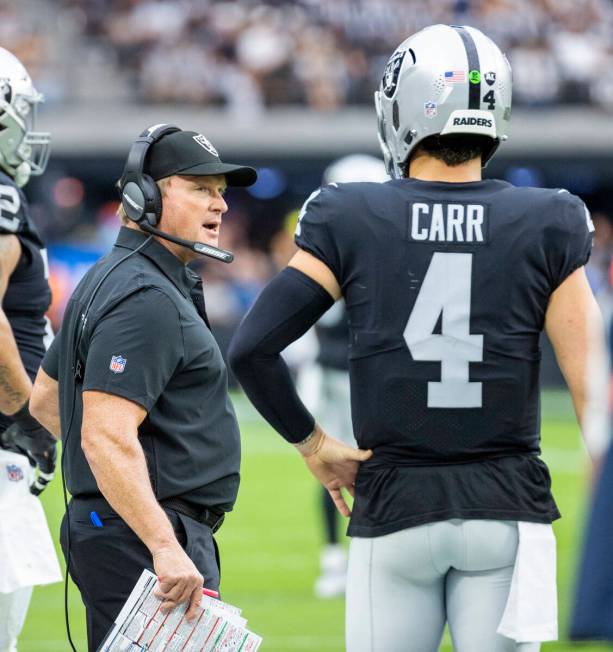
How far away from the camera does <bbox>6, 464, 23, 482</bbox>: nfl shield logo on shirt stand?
14.2ft

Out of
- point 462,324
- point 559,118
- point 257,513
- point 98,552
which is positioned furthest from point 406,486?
point 559,118

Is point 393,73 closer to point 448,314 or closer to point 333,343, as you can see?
point 448,314

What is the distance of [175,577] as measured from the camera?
3172 millimetres

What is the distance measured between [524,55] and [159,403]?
21.1m

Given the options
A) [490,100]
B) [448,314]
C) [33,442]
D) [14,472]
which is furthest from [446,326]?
[14,472]

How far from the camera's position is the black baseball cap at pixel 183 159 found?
3.54 m

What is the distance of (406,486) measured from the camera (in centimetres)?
301

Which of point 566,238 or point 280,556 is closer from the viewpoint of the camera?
point 566,238

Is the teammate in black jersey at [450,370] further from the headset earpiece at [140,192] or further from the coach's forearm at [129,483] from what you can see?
the headset earpiece at [140,192]

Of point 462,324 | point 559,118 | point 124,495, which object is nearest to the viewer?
point 462,324

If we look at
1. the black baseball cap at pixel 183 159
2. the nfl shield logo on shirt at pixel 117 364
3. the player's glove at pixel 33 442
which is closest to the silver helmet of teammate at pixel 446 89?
the black baseball cap at pixel 183 159

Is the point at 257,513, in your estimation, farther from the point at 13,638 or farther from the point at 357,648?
the point at 357,648

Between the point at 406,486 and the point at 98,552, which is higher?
the point at 406,486

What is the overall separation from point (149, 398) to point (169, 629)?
0.56 metres
